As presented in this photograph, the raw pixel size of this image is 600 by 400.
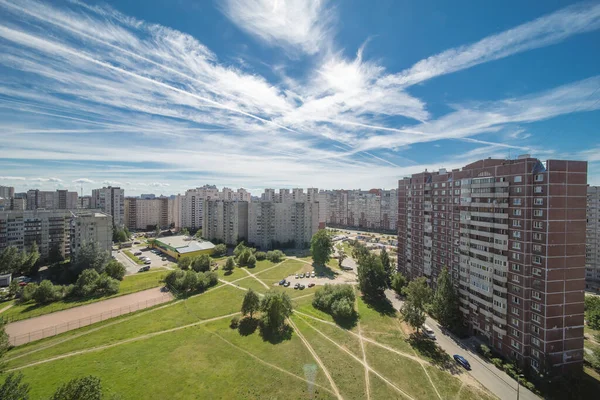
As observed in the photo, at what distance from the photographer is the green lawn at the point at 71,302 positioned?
34.9 meters

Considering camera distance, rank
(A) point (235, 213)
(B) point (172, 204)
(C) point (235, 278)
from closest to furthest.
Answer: (C) point (235, 278) < (A) point (235, 213) < (B) point (172, 204)

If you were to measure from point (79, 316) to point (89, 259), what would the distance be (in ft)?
59.3

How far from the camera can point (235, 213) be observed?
3287 inches

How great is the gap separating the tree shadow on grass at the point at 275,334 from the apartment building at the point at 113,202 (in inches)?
3458

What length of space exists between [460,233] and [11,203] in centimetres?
13407

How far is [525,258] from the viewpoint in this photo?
88.3 feet

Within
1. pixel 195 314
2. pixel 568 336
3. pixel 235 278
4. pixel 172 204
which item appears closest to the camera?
pixel 568 336

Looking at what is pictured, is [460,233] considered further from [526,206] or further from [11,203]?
[11,203]

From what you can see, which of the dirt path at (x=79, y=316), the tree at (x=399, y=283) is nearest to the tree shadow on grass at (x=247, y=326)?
the dirt path at (x=79, y=316)

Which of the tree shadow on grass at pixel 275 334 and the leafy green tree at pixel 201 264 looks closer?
the tree shadow on grass at pixel 275 334

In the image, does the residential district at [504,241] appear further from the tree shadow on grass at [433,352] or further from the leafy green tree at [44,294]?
the leafy green tree at [44,294]

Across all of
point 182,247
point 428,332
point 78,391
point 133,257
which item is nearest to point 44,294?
point 133,257

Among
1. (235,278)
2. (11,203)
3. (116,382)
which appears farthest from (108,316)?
(11,203)

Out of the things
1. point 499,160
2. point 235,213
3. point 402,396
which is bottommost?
point 402,396
